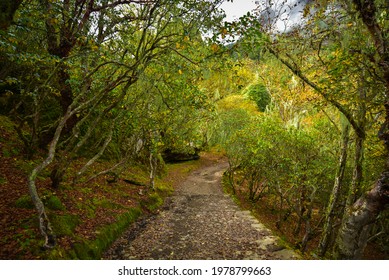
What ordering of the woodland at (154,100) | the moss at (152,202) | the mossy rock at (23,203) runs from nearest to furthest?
the woodland at (154,100)
the mossy rock at (23,203)
the moss at (152,202)

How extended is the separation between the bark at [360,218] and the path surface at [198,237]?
2285mm

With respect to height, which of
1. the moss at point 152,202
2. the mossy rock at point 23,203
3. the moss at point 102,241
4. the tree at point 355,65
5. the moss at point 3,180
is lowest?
the moss at point 152,202

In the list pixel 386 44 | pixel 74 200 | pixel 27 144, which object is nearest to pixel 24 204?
pixel 74 200

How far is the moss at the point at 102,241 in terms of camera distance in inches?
259

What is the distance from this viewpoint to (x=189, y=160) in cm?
3584

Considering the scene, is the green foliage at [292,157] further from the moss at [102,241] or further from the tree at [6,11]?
the tree at [6,11]

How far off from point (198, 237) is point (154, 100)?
7.42 meters

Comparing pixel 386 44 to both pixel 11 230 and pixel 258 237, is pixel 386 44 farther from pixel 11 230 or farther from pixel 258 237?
pixel 11 230

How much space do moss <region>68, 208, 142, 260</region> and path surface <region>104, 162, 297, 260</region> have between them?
26cm

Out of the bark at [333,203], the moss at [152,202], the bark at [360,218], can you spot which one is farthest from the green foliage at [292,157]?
the bark at [360,218]

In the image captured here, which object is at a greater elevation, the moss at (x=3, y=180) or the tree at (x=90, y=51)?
the tree at (x=90, y=51)

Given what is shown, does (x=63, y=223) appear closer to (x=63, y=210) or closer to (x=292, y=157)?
(x=63, y=210)

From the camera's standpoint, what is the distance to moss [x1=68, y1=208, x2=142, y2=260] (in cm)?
657

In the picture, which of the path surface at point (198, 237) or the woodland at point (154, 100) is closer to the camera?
the woodland at point (154, 100)
